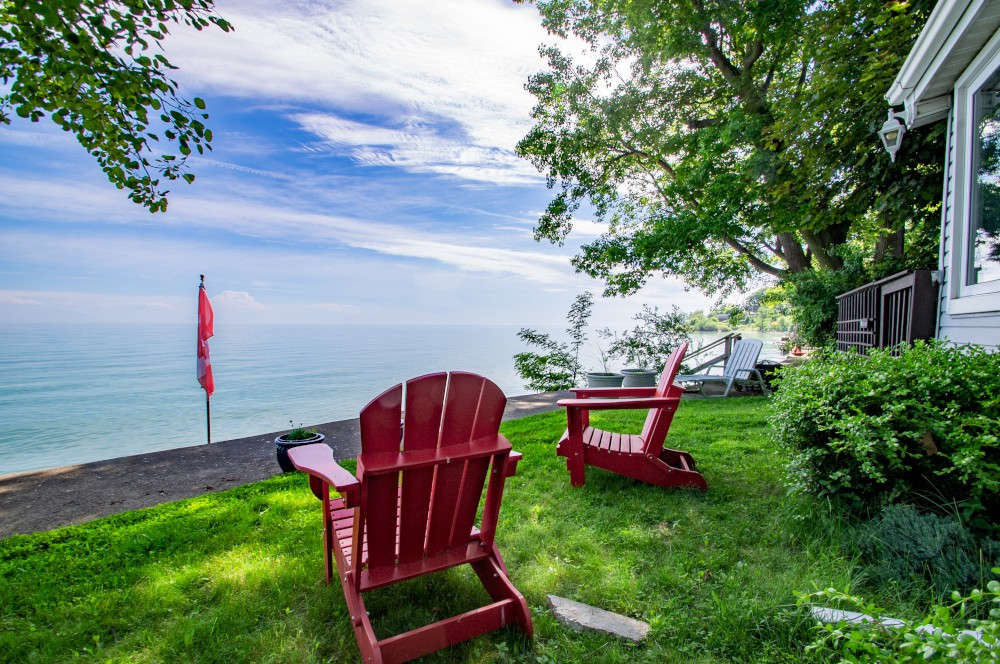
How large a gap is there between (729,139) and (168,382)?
17712 mm

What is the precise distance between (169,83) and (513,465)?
9.43 feet

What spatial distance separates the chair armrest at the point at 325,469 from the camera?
1.62 metres

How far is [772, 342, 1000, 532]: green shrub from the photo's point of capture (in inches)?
79.0

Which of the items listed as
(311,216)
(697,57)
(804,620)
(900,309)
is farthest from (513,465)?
(311,216)

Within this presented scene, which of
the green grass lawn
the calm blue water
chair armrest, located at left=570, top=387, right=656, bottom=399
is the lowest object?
the calm blue water

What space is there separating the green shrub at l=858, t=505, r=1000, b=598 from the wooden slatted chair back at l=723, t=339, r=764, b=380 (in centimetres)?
569

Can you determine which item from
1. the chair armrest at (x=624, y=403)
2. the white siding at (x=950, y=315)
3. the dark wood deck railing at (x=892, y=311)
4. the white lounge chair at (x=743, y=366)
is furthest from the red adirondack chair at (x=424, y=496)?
the white lounge chair at (x=743, y=366)

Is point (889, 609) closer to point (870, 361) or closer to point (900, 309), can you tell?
point (870, 361)

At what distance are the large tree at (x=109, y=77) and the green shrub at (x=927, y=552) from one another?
4.05 meters

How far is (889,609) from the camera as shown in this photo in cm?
171

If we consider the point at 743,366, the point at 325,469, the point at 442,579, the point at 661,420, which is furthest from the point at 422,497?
the point at 743,366

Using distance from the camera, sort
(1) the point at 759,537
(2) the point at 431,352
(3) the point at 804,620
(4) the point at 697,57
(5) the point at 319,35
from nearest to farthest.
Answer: (3) the point at 804,620 → (1) the point at 759,537 → (5) the point at 319,35 → (4) the point at 697,57 → (2) the point at 431,352

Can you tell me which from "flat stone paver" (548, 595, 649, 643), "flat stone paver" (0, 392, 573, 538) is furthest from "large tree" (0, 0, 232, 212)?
"flat stone paver" (548, 595, 649, 643)

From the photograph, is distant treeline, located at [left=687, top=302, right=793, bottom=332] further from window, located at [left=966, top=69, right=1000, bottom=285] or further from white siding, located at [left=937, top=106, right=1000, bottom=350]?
window, located at [left=966, top=69, right=1000, bottom=285]
